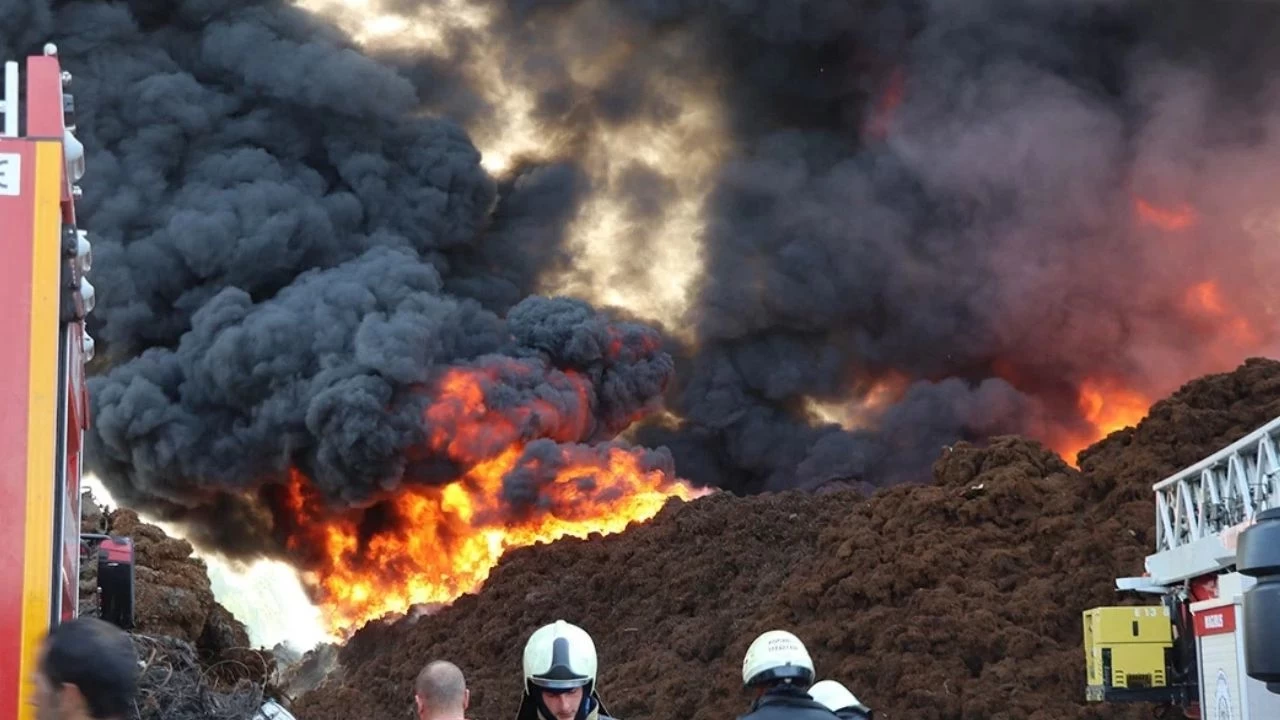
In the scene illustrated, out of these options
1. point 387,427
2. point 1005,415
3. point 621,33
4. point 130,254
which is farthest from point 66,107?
point 621,33

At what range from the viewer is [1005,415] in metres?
31.5

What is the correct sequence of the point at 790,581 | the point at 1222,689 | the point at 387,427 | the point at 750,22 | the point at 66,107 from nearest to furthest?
the point at 66,107
the point at 1222,689
the point at 790,581
the point at 387,427
the point at 750,22

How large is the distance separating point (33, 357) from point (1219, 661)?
884 centimetres

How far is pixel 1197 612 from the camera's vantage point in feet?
39.5

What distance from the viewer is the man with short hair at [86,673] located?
11.7 ft

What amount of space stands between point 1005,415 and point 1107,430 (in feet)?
7.00

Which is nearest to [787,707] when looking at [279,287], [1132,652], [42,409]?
[42,409]

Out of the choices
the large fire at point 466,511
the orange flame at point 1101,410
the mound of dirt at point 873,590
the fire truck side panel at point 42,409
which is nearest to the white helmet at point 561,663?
the fire truck side panel at point 42,409

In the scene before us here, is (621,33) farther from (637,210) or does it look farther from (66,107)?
(66,107)

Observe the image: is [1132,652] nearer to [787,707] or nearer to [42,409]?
[787,707]

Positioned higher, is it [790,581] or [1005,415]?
[1005,415]

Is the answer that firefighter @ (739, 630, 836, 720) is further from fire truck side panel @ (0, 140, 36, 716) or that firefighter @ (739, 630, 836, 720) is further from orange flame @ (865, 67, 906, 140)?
orange flame @ (865, 67, 906, 140)

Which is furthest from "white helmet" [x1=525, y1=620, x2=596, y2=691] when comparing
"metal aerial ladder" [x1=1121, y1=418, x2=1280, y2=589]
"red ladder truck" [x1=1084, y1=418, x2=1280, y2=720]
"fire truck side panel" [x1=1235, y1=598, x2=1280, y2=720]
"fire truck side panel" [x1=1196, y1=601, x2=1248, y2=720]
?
"metal aerial ladder" [x1=1121, y1=418, x2=1280, y2=589]

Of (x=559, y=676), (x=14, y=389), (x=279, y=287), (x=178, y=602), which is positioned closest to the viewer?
(x=559, y=676)
